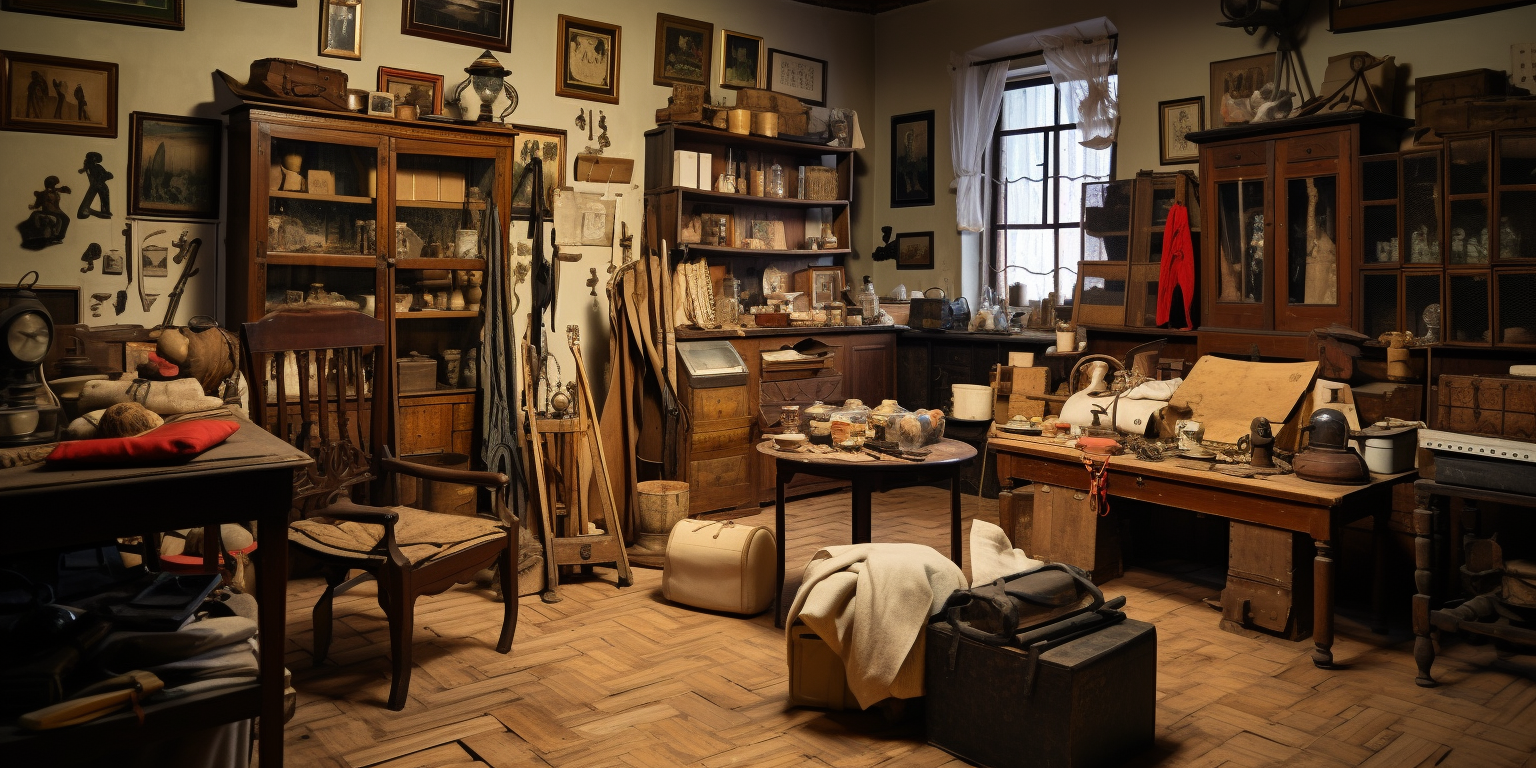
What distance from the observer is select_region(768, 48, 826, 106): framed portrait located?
7.63m

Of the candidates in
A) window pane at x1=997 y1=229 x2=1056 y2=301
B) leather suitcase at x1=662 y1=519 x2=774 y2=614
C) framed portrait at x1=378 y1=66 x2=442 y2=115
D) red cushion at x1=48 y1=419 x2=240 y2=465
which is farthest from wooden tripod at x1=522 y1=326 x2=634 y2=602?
window pane at x1=997 y1=229 x2=1056 y2=301

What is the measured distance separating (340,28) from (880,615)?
4.31 metres

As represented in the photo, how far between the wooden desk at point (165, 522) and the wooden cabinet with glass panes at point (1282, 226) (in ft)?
15.0

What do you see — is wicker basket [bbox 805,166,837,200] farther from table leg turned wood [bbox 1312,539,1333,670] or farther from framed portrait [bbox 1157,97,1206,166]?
table leg turned wood [bbox 1312,539,1333,670]

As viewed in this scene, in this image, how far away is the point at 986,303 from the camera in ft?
25.2

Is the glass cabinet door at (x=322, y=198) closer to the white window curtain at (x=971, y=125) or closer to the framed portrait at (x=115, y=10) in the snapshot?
the framed portrait at (x=115, y=10)

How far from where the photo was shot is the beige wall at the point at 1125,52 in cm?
532

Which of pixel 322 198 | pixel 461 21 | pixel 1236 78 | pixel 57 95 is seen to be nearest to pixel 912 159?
pixel 1236 78

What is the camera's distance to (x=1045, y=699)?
2867mm

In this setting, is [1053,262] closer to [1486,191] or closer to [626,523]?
[1486,191]

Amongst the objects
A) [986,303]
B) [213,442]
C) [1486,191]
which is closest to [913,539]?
[986,303]

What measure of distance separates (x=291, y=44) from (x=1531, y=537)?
19.8ft

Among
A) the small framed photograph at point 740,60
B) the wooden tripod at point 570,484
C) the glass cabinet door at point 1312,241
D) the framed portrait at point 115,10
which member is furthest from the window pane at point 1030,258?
the framed portrait at point 115,10

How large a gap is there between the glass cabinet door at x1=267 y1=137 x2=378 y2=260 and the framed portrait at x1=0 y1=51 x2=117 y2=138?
79 cm
